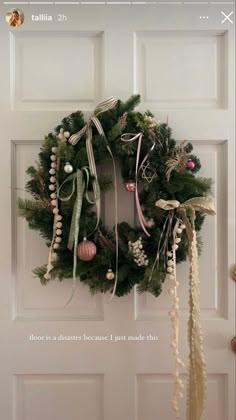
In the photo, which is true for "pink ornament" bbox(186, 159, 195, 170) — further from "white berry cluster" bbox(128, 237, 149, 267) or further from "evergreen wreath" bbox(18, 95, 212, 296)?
"white berry cluster" bbox(128, 237, 149, 267)

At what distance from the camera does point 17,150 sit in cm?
112

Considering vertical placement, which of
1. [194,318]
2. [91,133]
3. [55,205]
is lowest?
[194,318]

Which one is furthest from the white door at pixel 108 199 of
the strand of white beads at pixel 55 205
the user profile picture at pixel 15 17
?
the strand of white beads at pixel 55 205

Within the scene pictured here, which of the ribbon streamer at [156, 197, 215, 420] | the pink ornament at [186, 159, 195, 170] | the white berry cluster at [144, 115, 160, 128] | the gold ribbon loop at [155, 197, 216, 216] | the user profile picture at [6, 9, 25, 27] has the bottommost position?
the ribbon streamer at [156, 197, 215, 420]

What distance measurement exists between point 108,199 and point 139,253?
8.1 inches

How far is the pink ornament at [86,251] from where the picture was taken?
99cm

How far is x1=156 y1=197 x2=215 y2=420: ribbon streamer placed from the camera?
3.21ft

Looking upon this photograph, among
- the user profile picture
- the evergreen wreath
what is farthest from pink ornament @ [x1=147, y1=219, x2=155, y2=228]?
the user profile picture

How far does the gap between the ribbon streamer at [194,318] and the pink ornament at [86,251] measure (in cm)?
22

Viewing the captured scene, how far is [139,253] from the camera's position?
3.27 feet

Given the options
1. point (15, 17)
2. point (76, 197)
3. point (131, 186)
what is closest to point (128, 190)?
point (131, 186)

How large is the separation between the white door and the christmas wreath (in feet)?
0.28

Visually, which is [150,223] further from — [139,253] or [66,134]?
[66,134]

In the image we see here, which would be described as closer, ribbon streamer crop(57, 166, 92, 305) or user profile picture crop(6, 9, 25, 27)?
ribbon streamer crop(57, 166, 92, 305)
